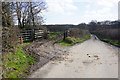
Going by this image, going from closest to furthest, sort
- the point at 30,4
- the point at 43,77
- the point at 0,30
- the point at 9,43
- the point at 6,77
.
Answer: the point at 6,77 → the point at 43,77 → the point at 0,30 → the point at 9,43 → the point at 30,4

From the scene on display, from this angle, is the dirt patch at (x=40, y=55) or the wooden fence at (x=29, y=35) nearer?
the dirt patch at (x=40, y=55)

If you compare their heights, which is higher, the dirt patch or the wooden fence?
the wooden fence

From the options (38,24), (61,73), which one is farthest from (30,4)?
(61,73)

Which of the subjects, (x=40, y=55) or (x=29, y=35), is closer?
(x=40, y=55)

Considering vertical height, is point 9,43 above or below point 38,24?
below

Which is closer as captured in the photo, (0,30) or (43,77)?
(43,77)

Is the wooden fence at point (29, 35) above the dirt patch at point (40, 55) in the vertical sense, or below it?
above

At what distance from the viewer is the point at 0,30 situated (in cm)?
748

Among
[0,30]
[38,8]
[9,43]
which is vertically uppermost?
[38,8]

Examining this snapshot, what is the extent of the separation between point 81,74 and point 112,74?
1.45 m

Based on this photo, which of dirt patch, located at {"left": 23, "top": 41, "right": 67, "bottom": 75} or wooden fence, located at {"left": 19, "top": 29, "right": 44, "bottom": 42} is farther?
wooden fence, located at {"left": 19, "top": 29, "right": 44, "bottom": 42}

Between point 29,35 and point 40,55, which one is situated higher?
point 29,35

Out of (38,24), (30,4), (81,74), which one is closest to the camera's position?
(81,74)

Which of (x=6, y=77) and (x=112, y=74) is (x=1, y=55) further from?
(x=112, y=74)
